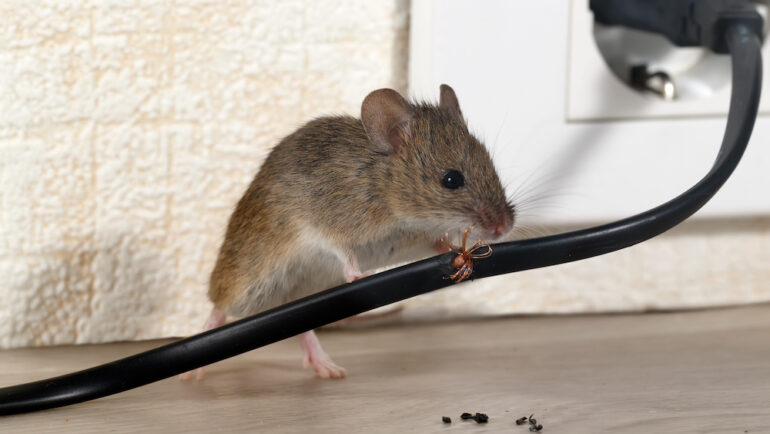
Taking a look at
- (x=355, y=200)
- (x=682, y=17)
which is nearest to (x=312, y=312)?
(x=355, y=200)

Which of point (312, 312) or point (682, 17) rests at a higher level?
point (682, 17)

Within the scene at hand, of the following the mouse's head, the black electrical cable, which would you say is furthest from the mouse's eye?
the black electrical cable

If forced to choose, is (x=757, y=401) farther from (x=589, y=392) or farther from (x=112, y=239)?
(x=112, y=239)

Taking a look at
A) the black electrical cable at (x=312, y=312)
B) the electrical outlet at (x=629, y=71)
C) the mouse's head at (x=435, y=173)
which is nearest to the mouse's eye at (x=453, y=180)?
the mouse's head at (x=435, y=173)

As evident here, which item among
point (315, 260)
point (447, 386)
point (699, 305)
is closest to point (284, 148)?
point (315, 260)

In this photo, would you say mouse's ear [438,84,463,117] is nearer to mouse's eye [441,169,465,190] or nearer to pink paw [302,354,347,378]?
mouse's eye [441,169,465,190]

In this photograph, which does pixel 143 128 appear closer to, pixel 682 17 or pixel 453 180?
pixel 453 180

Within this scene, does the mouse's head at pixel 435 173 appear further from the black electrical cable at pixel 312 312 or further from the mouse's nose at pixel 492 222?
the black electrical cable at pixel 312 312

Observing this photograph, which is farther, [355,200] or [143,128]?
[143,128]
